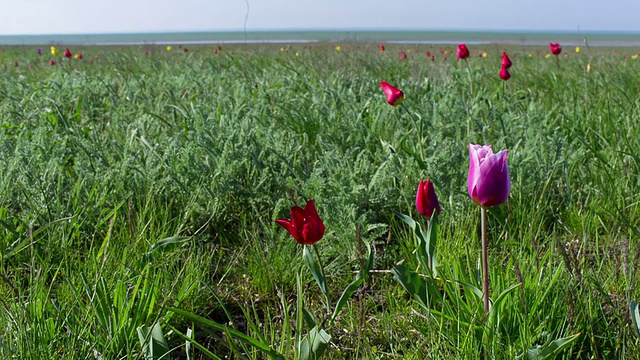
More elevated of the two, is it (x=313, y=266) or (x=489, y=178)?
(x=489, y=178)

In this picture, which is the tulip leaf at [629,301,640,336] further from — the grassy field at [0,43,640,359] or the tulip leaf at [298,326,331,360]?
the tulip leaf at [298,326,331,360]

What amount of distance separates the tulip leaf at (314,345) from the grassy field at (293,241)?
39 millimetres

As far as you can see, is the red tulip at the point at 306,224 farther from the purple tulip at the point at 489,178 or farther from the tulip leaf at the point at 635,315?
the tulip leaf at the point at 635,315

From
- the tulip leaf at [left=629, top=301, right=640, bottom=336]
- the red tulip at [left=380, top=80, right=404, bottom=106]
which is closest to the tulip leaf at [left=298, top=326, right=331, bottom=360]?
the tulip leaf at [left=629, top=301, right=640, bottom=336]

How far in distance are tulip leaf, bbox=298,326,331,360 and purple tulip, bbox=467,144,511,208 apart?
17.5 inches

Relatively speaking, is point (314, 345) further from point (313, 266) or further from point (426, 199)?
point (426, 199)

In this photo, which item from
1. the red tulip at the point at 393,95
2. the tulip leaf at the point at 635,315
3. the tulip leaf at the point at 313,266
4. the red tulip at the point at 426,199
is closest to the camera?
the tulip leaf at the point at 635,315

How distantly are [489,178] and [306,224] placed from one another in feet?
1.27

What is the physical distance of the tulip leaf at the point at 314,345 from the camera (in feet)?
4.22

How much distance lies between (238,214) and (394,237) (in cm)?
59

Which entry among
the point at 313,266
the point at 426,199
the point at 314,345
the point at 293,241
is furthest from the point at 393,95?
the point at 314,345

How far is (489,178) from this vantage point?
3.99ft

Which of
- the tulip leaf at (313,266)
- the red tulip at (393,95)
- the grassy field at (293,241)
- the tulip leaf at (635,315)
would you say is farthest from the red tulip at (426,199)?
the red tulip at (393,95)

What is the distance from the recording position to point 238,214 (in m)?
2.27
